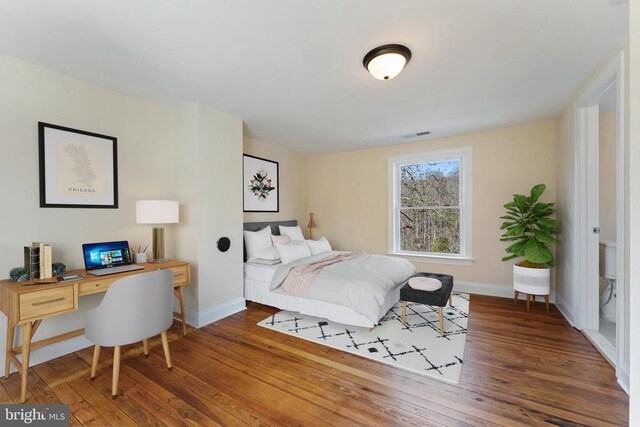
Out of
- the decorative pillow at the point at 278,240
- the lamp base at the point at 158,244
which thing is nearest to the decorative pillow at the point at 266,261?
the decorative pillow at the point at 278,240

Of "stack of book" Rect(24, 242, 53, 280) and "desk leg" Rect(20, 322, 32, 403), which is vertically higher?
"stack of book" Rect(24, 242, 53, 280)

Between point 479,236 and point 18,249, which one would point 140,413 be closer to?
point 18,249

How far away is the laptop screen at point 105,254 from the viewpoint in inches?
99.5

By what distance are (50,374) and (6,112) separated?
210cm

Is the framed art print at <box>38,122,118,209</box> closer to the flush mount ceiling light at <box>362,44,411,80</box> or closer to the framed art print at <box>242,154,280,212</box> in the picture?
the framed art print at <box>242,154,280,212</box>

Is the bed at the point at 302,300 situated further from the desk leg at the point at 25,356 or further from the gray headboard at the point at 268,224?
the desk leg at the point at 25,356

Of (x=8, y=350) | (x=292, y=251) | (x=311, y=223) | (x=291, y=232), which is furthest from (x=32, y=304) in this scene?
(x=311, y=223)

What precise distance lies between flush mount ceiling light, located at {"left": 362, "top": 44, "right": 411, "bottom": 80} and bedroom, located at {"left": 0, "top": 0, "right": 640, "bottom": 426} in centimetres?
8

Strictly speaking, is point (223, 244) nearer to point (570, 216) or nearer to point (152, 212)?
point (152, 212)

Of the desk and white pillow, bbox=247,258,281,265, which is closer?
the desk

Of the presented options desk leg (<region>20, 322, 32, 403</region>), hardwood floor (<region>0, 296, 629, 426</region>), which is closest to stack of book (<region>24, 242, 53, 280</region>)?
desk leg (<region>20, 322, 32, 403</region>)

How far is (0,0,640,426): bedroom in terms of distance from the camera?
1911mm

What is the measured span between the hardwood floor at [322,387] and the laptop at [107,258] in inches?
30.1

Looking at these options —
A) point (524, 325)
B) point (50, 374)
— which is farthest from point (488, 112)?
point (50, 374)
